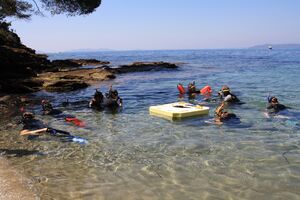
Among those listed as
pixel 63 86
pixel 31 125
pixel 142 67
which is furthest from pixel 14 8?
pixel 142 67

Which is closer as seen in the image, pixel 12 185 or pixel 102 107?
pixel 12 185

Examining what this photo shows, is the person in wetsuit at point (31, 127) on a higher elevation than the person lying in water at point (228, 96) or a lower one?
lower

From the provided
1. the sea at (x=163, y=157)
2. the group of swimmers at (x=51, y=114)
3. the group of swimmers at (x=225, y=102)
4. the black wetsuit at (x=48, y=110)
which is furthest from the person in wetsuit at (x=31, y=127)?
the group of swimmers at (x=225, y=102)

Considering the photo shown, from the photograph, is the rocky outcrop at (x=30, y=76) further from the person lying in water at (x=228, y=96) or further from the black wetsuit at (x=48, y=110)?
the person lying in water at (x=228, y=96)

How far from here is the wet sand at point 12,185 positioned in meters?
7.38

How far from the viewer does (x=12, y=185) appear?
26.2 ft

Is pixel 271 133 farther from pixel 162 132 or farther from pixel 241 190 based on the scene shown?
pixel 241 190

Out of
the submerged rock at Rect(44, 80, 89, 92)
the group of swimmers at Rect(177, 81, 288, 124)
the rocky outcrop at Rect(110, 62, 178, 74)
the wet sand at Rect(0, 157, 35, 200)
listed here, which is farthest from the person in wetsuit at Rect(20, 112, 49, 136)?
the rocky outcrop at Rect(110, 62, 178, 74)

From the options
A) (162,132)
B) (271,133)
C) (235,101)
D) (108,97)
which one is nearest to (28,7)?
(108,97)

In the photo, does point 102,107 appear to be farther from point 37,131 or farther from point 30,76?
point 30,76

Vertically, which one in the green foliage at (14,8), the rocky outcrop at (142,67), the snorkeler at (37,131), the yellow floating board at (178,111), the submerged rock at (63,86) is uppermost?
the green foliage at (14,8)

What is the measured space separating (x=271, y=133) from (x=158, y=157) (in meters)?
4.35

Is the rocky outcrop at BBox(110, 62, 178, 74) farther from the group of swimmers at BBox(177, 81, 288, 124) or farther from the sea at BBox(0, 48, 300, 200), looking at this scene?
the sea at BBox(0, 48, 300, 200)

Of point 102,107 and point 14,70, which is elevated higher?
point 14,70
